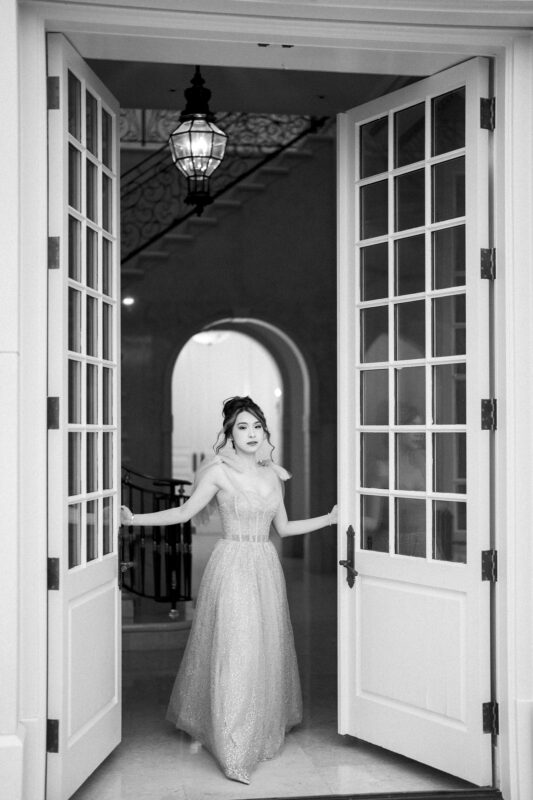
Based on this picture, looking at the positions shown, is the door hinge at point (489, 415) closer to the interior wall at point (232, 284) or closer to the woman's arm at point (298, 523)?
the woman's arm at point (298, 523)

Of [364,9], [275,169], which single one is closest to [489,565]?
[364,9]

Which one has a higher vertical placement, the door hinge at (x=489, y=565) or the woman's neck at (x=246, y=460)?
the woman's neck at (x=246, y=460)

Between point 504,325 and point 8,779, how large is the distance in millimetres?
2666

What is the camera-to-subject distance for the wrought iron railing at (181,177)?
1062 cm

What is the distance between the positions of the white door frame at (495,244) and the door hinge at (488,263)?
0.07 meters

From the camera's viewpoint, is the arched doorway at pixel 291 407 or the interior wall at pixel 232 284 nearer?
the interior wall at pixel 232 284

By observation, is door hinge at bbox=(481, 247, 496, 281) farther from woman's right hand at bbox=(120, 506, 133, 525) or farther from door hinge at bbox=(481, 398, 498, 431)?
woman's right hand at bbox=(120, 506, 133, 525)

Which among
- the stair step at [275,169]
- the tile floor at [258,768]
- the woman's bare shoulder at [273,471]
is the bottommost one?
the tile floor at [258,768]

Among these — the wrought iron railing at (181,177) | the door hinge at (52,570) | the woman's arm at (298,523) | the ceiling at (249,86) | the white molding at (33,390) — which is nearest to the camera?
the white molding at (33,390)

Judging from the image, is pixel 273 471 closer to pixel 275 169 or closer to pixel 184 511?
pixel 184 511

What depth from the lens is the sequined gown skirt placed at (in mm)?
4523

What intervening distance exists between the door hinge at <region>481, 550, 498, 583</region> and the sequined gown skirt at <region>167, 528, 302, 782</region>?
1.22 meters

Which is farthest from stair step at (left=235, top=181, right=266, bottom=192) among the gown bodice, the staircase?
the gown bodice

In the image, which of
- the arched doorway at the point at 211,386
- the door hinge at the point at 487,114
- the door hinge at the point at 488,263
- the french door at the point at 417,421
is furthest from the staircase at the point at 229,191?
the door hinge at the point at 488,263
